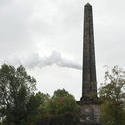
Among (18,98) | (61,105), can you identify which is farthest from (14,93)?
(61,105)

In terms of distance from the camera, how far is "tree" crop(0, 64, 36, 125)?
5603 cm

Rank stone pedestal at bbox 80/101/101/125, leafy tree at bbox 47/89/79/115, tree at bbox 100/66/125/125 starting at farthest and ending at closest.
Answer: leafy tree at bbox 47/89/79/115 → stone pedestal at bbox 80/101/101/125 → tree at bbox 100/66/125/125

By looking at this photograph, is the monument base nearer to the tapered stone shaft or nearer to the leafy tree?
the tapered stone shaft

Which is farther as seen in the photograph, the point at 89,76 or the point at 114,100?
the point at 89,76

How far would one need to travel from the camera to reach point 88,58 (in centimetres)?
5509

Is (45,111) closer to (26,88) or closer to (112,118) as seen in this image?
A: (26,88)

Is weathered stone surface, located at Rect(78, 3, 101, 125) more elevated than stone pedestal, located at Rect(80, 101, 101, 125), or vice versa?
weathered stone surface, located at Rect(78, 3, 101, 125)

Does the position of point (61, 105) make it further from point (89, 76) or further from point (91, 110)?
point (89, 76)

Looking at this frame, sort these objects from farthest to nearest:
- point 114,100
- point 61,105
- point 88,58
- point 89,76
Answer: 1. point 61,105
2. point 88,58
3. point 89,76
4. point 114,100

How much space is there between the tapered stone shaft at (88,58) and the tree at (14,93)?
9296 millimetres

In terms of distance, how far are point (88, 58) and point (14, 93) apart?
12.2 m

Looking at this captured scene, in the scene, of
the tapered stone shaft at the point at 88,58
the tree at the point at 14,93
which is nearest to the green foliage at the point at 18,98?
the tree at the point at 14,93

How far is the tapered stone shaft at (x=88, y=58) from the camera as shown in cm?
5397

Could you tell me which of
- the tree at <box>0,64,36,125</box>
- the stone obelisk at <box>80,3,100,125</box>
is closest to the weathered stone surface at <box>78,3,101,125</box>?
the stone obelisk at <box>80,3,100,125</box>
